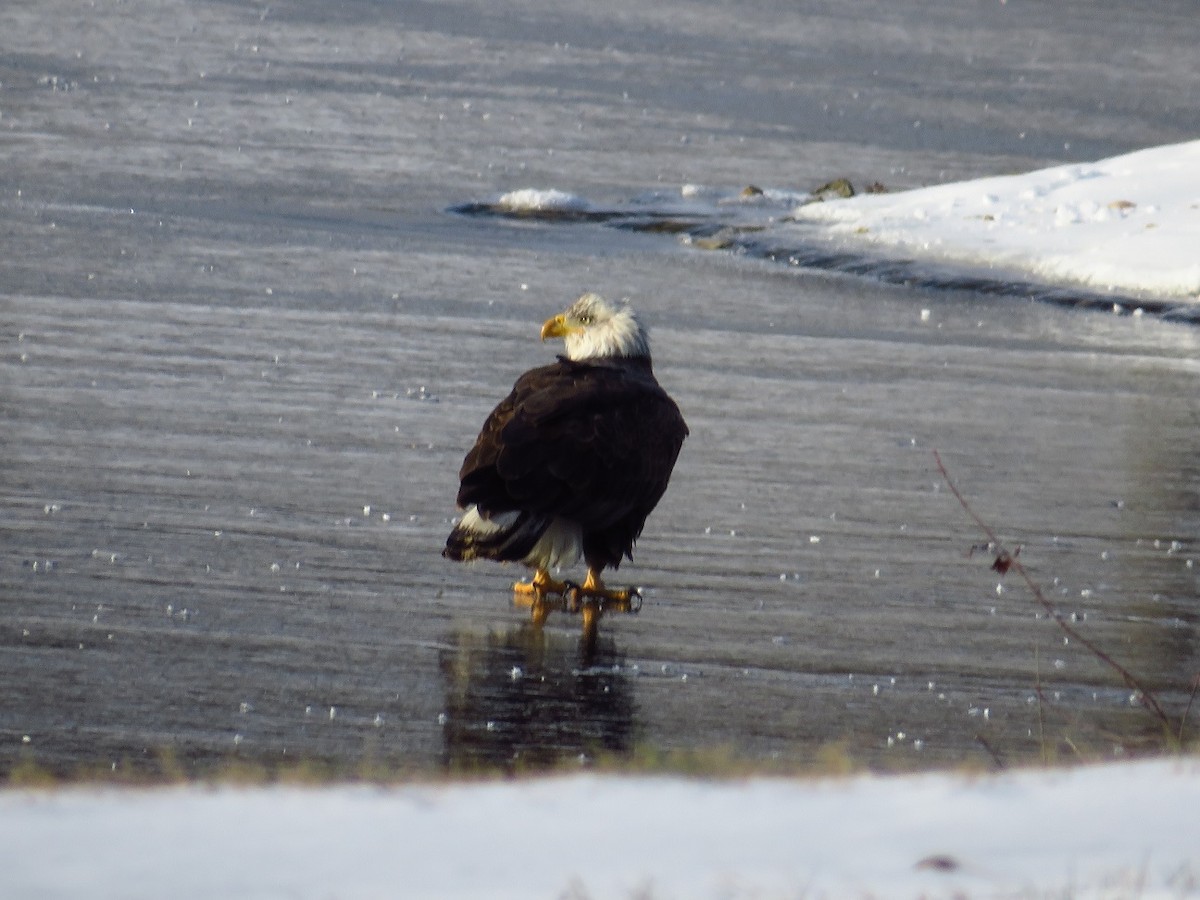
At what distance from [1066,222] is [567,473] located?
11141 mm

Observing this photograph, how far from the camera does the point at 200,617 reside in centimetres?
667

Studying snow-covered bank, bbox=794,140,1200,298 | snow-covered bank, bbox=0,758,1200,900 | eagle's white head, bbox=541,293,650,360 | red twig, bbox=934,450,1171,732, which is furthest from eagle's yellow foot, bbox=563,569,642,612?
snow-covered bank, bbox=794,140,1200,298

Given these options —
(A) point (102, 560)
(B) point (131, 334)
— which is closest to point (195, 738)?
(A) point (102, 560)

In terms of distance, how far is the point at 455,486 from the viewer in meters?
8.53

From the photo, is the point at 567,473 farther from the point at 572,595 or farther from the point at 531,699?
the point at 531,699

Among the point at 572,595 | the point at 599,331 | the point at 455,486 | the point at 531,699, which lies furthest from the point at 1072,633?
the point at 455,486

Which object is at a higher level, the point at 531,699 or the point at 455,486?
the point at 455,486

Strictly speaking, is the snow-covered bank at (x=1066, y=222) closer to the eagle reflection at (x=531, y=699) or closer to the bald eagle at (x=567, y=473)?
the bald eagle at (x=567, y=473)

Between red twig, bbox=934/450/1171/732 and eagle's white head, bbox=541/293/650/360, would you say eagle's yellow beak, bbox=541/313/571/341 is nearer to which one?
eagle's white head, bbox=541/293/650/360

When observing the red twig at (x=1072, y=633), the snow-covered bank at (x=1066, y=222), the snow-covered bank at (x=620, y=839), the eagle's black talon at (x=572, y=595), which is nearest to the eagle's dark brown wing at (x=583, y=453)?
the eagle's black talon at (x=572, y=595)

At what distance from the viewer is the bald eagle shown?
6945mm

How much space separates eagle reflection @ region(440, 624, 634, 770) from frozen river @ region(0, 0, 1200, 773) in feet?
0.06

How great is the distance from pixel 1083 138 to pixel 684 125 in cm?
641

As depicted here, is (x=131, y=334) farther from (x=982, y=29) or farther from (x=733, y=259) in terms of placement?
(x=982, y=29)
